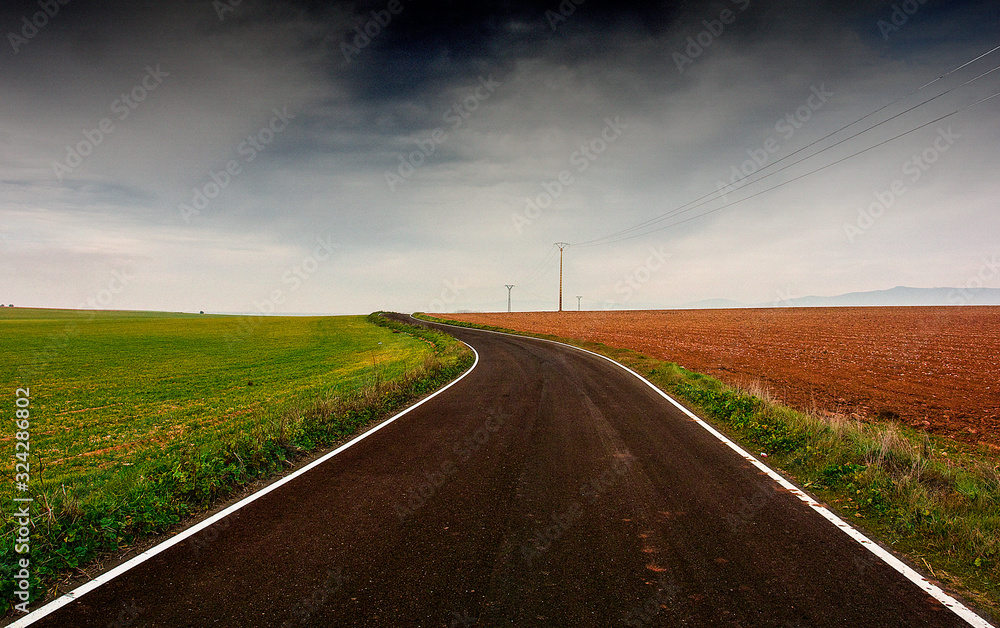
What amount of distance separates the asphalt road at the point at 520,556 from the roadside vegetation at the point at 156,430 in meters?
0.86

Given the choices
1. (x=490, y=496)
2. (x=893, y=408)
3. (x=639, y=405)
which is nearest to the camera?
(x=490, y=496)

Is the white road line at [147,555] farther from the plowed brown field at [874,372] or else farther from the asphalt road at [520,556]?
the plowed brown field at [874,372]

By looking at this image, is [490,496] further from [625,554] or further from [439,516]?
[625,554]

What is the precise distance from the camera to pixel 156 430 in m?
11.8

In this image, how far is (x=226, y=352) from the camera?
32625mm

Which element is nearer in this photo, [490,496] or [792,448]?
[490,496]

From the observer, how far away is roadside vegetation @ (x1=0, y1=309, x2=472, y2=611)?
4.66m

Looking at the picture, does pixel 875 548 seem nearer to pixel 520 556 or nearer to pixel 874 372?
pixel 520 556

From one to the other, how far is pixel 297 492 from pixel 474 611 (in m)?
3.47

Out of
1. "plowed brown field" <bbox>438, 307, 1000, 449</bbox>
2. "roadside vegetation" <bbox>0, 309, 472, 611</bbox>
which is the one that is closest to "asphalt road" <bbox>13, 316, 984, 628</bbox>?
"roadside vegetation" <bbox>0, 309, 472, 611</bbox>

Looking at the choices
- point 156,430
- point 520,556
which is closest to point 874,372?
point 520,556

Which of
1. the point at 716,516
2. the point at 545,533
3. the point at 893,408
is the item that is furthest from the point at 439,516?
the point at 893,408

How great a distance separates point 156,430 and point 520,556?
12017mm

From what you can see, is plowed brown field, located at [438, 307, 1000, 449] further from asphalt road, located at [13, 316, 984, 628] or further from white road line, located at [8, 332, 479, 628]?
white road line, located at [8, 332, 479, 628]
